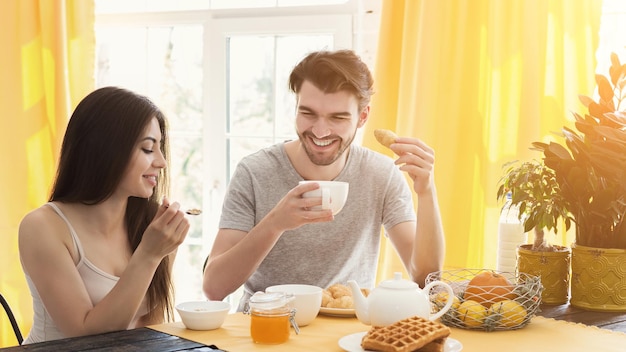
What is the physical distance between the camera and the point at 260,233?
212cm

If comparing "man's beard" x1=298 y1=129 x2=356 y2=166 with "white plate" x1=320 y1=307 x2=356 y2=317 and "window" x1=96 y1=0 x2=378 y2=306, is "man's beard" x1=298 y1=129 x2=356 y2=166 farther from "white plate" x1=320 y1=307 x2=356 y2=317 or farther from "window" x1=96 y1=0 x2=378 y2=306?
"window" x1=96 y1=0 x2=378 y2=306

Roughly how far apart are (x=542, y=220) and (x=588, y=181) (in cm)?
15

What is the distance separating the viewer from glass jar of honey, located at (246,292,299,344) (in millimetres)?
1623

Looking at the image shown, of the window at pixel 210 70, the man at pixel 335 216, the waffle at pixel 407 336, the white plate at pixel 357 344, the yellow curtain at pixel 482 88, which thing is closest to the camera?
the waffle at pixel 407 336

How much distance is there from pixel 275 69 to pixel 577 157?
1.84m

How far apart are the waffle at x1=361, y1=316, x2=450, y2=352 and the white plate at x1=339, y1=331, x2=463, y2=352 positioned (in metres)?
0.03

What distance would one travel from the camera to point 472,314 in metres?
1.73

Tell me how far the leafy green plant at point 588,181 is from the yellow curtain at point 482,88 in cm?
62

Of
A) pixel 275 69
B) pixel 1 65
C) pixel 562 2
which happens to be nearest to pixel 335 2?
pixel 275 69

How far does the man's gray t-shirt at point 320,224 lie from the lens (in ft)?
8.00

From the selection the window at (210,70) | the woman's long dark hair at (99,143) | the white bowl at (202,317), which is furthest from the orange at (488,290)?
the window at (210,70)

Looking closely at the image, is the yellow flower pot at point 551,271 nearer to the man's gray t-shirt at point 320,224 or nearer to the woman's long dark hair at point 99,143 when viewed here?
the man's gray t-shirt at point 320,224

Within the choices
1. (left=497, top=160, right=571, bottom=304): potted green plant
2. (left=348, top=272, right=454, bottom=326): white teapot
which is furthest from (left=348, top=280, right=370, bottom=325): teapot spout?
(left=497, top=160, right=571, bottom=304): potted green plant

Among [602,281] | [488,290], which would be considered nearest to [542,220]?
[602,281]
